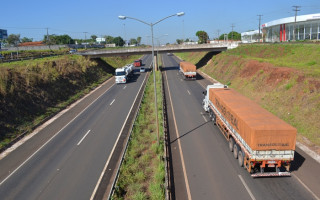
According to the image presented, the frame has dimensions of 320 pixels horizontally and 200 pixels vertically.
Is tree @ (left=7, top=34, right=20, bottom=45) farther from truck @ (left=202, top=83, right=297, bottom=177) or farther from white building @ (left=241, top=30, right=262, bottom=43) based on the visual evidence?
truck @ (left=202, top=83, right=297, bottom=177)

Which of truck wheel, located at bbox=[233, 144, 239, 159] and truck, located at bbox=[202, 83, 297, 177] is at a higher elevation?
truck, located at bbox=[202, 83, 297, 177]

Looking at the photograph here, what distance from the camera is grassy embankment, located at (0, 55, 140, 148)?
2645cm

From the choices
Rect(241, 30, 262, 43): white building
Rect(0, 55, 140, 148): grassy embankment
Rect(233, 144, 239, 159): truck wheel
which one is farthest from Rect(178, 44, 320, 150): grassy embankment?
Rect(241, 30, 262, 43): white building

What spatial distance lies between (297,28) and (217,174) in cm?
8740

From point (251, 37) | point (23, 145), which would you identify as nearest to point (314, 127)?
point (23, 145)

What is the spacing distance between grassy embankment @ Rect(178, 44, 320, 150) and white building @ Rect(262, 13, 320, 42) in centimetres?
3337

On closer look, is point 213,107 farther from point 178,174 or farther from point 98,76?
point 98,76

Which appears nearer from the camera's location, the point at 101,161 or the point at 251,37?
the point at 101,161

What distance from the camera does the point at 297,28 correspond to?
84.0 metres

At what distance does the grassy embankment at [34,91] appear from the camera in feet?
86.8

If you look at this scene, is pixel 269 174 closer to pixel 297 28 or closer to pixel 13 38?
pixel 297 28

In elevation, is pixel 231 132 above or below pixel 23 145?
above

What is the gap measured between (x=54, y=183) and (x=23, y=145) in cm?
892

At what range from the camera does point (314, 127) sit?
20281 millimetres
